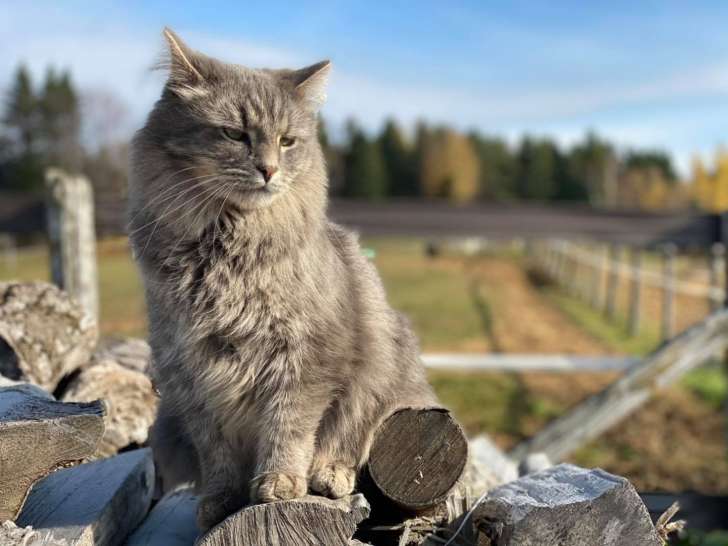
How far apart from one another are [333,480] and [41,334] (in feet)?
5.37

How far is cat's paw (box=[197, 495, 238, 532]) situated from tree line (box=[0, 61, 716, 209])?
25.4 meters

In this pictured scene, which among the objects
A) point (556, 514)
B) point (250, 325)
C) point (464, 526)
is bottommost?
point (464, 526)

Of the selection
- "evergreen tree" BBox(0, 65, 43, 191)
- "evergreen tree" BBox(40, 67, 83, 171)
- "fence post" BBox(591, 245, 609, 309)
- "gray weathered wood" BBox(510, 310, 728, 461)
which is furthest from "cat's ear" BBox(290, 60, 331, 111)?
"evergreen tree" BBox(0, 65, 43, 191)

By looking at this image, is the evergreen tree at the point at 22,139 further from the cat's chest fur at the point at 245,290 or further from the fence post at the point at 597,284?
the cat's chest fur at the point at 245,290

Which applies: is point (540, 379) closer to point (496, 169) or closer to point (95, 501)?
point (95, 501)

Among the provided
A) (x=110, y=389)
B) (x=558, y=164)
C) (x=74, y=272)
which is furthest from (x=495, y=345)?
(x=558, y=164)

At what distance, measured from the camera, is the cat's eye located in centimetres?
214

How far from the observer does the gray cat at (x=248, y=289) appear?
7.09 ft

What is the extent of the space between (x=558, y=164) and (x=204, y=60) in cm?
6802

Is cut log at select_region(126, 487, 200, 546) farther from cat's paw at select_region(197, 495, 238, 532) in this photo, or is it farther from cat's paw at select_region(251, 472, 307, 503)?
cat's paw at select_region(251, 472, 307, 503)

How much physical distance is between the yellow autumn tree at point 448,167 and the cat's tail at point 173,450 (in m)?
51.0

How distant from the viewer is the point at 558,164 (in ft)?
220

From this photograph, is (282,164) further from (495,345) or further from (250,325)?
(495,345)

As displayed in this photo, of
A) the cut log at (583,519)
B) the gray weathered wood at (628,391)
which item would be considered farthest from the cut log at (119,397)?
the gray weathered wood at (628,391)
